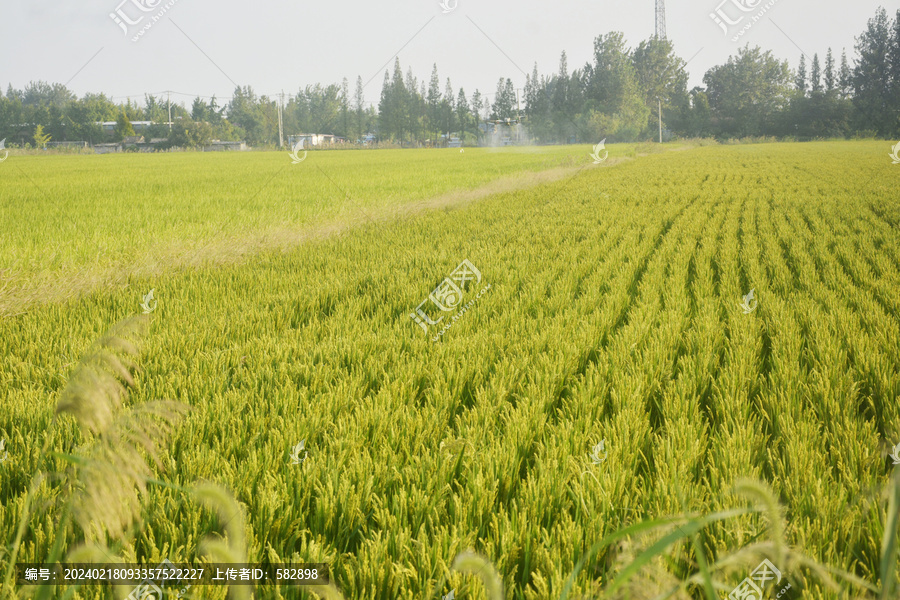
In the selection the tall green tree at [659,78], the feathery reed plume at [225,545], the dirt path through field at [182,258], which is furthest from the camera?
the tall green tree at [659,78]

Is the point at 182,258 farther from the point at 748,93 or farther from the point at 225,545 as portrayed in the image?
the point at 748,93

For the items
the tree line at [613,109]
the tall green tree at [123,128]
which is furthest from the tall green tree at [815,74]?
the tall green tree at [123,128]

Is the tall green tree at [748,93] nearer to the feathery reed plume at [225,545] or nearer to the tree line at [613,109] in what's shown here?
the tree line at [613,109]

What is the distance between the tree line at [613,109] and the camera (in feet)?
195

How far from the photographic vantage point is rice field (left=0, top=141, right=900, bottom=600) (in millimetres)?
1394

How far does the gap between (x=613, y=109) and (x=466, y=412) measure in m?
70.3

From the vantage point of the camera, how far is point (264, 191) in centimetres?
1364

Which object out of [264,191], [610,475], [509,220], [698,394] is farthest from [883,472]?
[264,191]

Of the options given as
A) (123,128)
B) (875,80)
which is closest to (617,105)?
(875,80)

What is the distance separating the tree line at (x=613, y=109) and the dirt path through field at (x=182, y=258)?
161 ft

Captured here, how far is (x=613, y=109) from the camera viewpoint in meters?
66.2

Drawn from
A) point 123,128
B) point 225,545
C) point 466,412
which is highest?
point 123,128

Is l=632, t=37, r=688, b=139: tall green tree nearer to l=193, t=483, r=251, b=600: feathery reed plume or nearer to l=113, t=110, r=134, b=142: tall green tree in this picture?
l=113, t=110, r=134, b=142: tall green tree

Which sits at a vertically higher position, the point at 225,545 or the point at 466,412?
the point at 225,545
